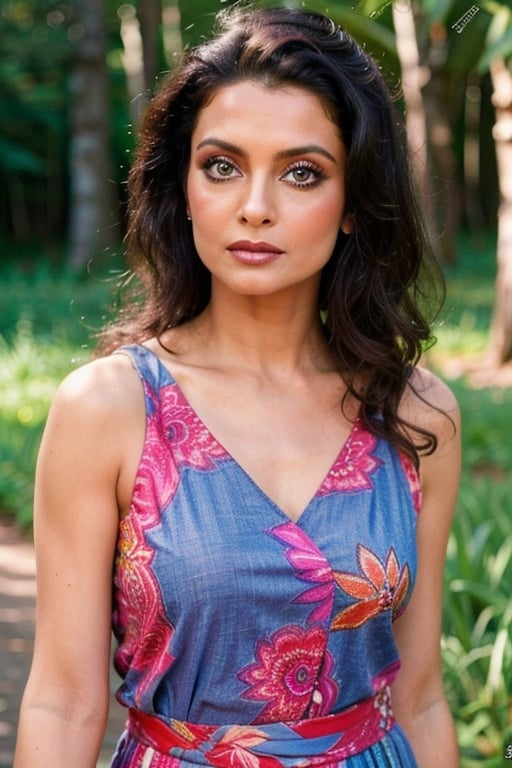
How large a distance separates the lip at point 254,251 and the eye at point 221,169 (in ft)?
0.37

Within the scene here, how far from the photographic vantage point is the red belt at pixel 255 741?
6.12 feet

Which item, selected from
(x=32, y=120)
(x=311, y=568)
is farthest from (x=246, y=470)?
(x=32, y=120)

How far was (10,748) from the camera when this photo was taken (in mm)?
3652

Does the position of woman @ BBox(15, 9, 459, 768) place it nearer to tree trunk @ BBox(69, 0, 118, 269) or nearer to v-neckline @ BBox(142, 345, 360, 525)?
v-neckline @ BBox(142, 345, 360, 525)

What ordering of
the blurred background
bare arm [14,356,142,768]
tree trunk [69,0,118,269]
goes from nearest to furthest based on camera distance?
bare arm [14,356,142,768]
the blurred background
tree trunk [69,0,118,269]

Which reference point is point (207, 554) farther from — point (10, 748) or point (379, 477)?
point (10, 748)

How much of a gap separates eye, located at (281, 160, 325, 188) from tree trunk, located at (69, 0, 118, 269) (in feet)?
41.9

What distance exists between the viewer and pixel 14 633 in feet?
16.0

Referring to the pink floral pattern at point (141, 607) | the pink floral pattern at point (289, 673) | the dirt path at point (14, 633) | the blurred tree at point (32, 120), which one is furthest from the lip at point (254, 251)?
the blurred tree at point (32, 120)

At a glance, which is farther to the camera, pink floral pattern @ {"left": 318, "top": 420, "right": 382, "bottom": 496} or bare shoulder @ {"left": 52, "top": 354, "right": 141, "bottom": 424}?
pink floral pattern @ {"left": 318, "top": 420, "right": 382, "bottom": 496}

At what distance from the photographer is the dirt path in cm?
389

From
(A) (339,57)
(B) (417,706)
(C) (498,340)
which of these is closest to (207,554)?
(B) (417,706)

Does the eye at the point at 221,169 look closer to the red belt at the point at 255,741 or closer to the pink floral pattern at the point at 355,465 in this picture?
the pink floral pattern at the point at 355,465

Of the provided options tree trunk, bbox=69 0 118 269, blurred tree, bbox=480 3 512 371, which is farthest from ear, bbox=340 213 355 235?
tree trunk, bbox=69 0 118 269
